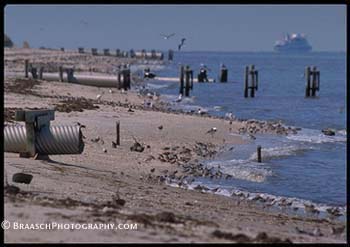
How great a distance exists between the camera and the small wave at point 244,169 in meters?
16.5

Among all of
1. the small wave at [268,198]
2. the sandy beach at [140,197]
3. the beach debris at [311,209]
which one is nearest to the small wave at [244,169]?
the sandy beach at [140,197]

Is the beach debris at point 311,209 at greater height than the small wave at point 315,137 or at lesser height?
lesser

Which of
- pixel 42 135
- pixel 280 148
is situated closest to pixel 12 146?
pixel 42 135

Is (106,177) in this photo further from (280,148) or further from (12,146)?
(280,148)

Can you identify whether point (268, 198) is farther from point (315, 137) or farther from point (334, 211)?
point (315, 137)

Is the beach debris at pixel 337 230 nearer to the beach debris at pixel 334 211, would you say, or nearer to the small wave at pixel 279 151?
the beach debris at pixel 334 211

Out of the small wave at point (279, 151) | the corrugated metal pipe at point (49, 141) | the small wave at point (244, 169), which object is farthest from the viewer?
the small wave at point (279, 151)

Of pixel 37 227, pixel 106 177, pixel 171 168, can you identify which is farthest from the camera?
pixel 171 168

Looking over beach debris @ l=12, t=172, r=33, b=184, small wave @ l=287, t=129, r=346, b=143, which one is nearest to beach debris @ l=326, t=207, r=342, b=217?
beach debris @ l=12, t=172, r=33, b=184

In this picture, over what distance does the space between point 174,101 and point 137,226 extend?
33442 millimetres

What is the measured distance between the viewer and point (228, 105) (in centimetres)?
4138

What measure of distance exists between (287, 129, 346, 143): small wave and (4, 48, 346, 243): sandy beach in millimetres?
2603

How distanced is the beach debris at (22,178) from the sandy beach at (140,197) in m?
0.14

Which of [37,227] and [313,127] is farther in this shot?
[313,127]
